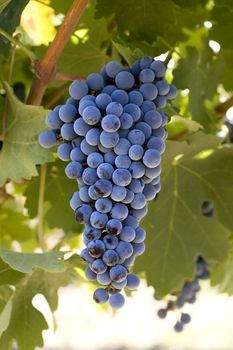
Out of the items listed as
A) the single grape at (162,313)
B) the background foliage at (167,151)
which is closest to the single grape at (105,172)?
the background foliage at (167,151)

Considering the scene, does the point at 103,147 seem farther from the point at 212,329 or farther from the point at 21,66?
the point at 212,329

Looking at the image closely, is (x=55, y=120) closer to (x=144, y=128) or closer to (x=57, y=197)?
(x=144, y=128)

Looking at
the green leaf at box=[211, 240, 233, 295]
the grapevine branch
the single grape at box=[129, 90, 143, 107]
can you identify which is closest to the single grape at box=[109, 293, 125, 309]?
the single grape at box=[129, 90, 143, 107]

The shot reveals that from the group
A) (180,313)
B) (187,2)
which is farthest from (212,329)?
(187,2)

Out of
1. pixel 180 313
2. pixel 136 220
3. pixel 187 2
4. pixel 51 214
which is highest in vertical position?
pixel 187 2

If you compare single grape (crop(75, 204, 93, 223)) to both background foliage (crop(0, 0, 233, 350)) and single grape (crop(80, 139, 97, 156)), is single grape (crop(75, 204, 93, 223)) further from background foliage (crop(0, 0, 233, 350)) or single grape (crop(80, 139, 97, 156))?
background foliage (crop(0, 0, 233, 350))

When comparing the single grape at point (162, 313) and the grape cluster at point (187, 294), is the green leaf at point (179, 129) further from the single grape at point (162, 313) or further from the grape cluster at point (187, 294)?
the single grape at point (162, 313)

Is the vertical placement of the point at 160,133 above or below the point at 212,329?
above
